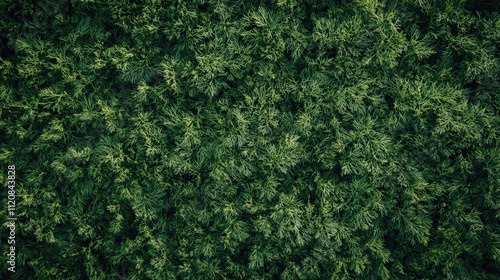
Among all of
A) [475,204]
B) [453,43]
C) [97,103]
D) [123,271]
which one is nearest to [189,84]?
[97,103]

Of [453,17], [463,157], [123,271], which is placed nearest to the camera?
[453,17]

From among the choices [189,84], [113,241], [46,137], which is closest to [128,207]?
[113,241]

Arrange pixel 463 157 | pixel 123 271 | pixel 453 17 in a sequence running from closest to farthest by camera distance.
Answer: pixel 453 17, pixel 463 157, pixel 123 271

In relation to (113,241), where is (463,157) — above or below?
above

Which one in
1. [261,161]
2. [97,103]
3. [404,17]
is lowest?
[261,161]

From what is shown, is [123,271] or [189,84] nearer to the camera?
[189,84]

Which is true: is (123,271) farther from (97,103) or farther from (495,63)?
(495,63)
